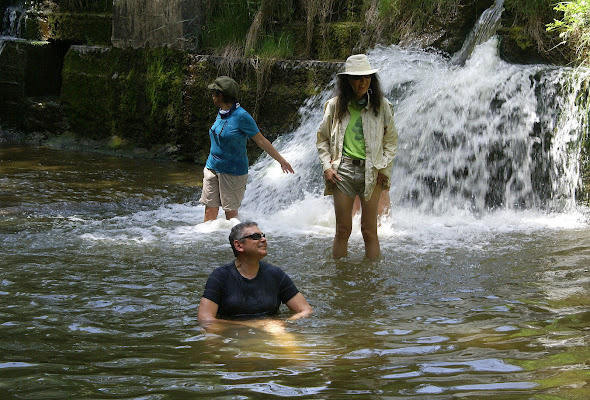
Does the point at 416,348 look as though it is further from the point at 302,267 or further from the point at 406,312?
the point at 302,267

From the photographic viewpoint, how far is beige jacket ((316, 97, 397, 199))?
6.98 metres

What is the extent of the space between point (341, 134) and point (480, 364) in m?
2.74

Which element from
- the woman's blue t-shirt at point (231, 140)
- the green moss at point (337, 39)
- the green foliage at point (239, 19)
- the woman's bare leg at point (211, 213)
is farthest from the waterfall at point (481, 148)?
the green foliage at point (239, 19)

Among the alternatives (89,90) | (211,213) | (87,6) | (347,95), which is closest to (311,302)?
(347,95)

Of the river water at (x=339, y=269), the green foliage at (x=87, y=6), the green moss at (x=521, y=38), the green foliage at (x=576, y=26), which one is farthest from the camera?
the green foliage at (x=87, y=6)

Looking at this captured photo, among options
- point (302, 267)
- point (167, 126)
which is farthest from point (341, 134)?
point (167, 126)

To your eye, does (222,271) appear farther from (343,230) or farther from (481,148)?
(481,148)

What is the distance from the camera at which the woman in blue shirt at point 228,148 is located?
27.9 ft

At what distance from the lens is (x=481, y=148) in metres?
10.5

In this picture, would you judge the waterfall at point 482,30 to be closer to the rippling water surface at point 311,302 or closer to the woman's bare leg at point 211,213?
the rippling water surface at point 311,302

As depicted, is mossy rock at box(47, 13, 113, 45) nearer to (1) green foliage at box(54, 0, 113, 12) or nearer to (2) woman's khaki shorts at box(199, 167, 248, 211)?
(1) green foliage at box(54, 0, 113, 12)

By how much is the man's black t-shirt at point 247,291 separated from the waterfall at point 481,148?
4.09 metres

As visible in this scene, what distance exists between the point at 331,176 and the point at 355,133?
0.38m

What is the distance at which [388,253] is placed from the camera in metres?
7.97
